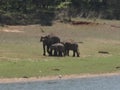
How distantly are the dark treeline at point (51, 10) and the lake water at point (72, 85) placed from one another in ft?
74.7

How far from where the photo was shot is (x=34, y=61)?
114ft

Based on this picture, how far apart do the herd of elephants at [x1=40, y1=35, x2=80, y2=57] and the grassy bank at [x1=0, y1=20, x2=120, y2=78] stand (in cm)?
49

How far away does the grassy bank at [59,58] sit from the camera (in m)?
32.3

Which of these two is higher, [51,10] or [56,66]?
[56,66]

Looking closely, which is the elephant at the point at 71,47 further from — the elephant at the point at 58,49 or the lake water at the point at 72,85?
the lake water at the point at 72,85

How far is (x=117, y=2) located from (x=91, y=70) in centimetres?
2888

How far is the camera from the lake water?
88.8ft

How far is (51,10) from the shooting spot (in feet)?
190

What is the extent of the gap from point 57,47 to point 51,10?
1962 centimetres

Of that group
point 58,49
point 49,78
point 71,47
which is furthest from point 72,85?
point 71,47

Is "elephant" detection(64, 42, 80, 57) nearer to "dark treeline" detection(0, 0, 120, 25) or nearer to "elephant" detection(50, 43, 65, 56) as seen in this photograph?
"elephant" detection(50, 43, 65, 56)

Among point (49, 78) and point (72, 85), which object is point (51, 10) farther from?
point (72, 85)

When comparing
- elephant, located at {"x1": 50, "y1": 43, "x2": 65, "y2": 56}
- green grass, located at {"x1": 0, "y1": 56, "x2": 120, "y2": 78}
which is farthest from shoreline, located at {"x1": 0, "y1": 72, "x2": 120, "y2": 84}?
elephant, located at {"x1": 50, "y1": 43, "x2": 65, "y2": 56}

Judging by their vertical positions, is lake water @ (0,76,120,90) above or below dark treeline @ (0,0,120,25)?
above
